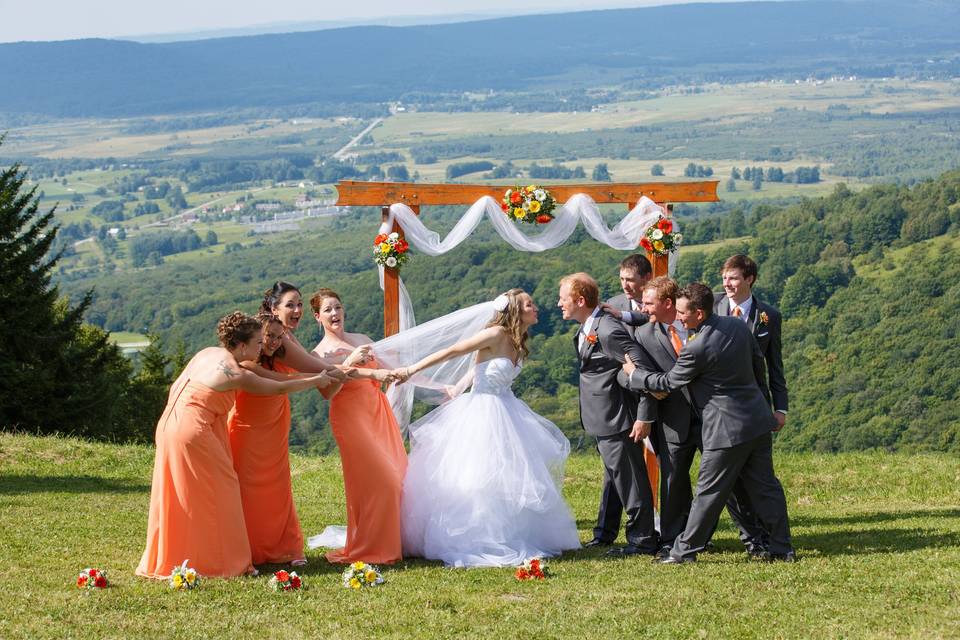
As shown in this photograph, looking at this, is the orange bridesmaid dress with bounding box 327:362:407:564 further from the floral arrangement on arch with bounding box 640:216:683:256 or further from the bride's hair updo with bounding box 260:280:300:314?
the floral arrangement on arch with bounding box 640:216:683:256

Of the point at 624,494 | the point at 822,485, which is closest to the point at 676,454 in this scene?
the point at 624,494

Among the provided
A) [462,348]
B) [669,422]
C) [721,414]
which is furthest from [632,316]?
[462,348]

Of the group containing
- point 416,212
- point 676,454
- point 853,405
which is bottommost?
point 853,405

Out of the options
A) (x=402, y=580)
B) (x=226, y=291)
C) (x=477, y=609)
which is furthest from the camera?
(x=226, y=291)

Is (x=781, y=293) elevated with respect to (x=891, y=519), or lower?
lower

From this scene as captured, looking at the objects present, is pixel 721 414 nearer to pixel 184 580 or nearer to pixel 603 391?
pixel 603 391

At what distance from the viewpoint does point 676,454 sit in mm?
8820

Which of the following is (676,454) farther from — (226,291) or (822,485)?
Result: (226,291)

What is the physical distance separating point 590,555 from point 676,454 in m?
1.04

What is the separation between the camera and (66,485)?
519 inches

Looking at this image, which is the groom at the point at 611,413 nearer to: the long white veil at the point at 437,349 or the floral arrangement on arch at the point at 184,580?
the long white veil at the point at 437,349

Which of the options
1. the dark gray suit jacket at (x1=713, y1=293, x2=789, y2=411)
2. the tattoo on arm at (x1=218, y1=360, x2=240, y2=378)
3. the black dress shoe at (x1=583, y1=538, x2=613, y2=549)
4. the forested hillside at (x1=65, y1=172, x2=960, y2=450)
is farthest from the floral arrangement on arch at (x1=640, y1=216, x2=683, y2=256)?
the forested hillside at (x1=65, y1=172, x2=960, y2=450)

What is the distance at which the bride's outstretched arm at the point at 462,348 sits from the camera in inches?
360

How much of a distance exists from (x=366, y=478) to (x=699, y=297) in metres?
2.89
